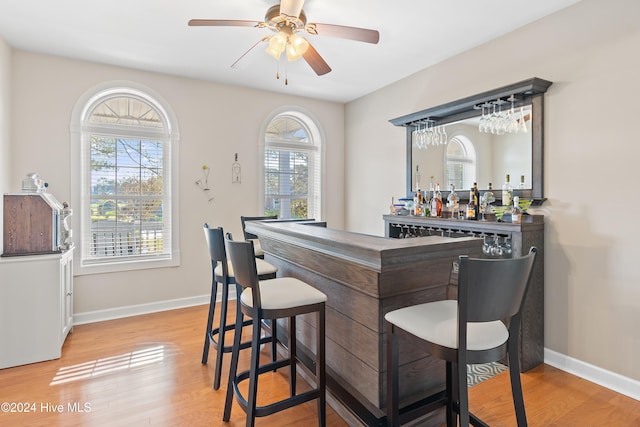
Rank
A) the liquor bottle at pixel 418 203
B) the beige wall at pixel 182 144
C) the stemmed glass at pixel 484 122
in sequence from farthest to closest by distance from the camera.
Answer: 1. the liquor bottle at pixel 418 203
2. the beige wall at pixel 182 144
3. the stemmed glass at pixel 484 122

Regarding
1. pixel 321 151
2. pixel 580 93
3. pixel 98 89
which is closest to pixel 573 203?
pixel 580 93

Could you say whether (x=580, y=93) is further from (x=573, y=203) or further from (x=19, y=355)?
(x=19, y=355)

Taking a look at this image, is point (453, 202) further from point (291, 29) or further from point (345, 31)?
point (291, 29)

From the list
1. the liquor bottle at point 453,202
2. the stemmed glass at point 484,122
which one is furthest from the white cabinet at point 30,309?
the stemmed glass at point 484,122

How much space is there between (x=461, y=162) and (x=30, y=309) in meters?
4.03

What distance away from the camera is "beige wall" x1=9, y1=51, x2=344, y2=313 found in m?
3.41

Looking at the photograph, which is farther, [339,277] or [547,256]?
[547,256]

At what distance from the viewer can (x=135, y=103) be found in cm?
398

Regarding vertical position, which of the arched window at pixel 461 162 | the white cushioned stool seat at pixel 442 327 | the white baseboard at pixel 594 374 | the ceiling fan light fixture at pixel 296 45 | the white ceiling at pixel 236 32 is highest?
the white ceiling at pixel 236 32

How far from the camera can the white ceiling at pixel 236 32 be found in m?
2.61

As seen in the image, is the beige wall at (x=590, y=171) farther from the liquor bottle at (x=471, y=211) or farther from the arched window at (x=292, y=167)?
the arched window at (x=292, y=167)

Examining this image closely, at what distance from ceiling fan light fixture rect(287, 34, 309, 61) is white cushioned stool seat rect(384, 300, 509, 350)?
6.34ft

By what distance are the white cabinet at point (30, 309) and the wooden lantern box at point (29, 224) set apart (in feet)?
0.45

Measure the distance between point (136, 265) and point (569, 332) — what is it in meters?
4.22
